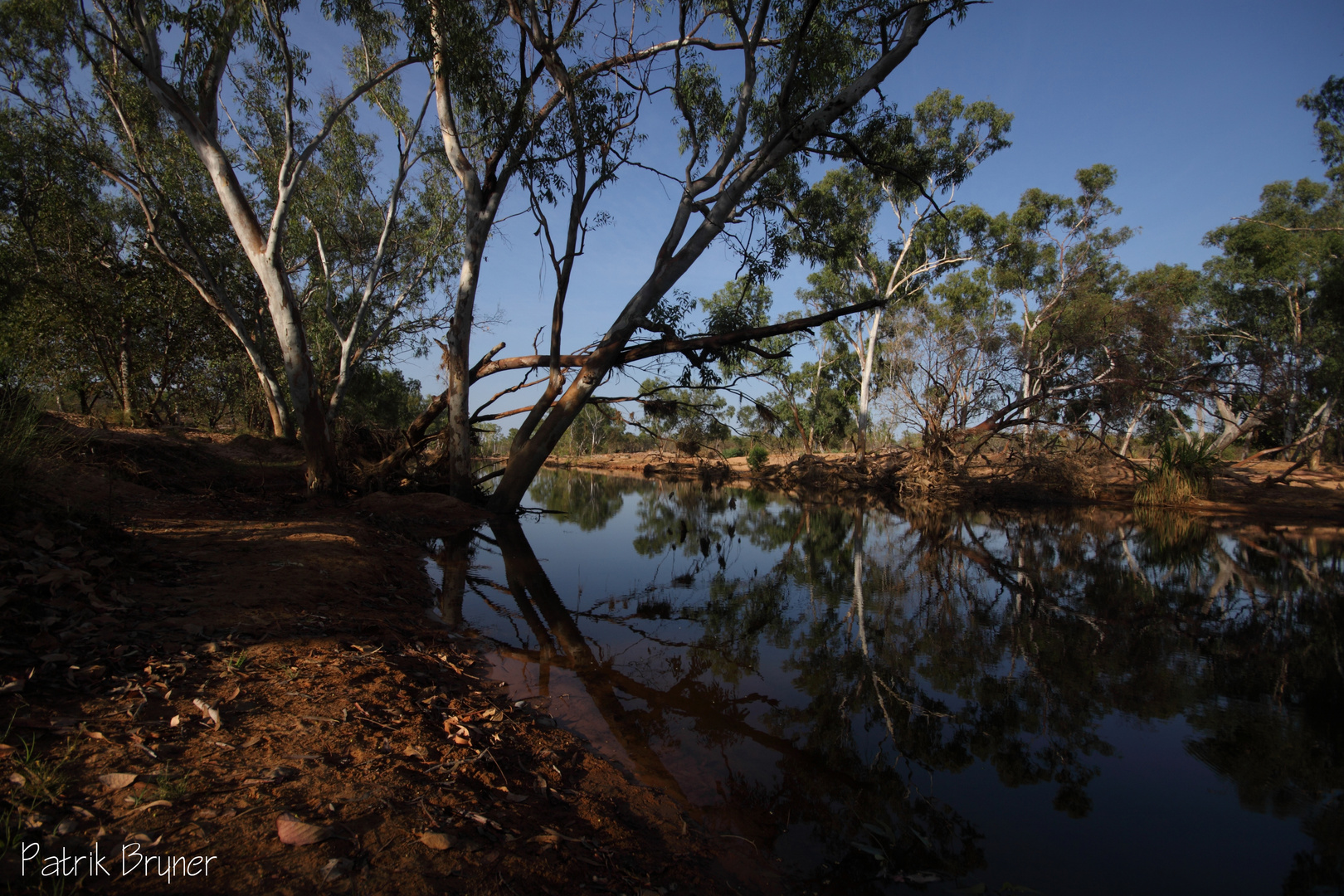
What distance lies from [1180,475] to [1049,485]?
9.46ft

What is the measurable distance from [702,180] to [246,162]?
12.8 m

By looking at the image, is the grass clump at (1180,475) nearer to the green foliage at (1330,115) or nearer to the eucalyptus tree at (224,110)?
the green foliage at (1330,115)

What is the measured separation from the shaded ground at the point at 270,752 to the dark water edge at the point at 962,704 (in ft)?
1.50

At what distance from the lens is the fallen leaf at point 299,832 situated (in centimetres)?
150

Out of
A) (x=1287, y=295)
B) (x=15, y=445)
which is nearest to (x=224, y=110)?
(x=15, y=445)

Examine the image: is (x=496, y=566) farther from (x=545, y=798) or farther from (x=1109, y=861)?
(x=1109, y=861)

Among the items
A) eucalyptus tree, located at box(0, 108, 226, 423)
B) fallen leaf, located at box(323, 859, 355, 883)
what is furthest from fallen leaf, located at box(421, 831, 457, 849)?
eucalyptus tree, located at box(0, 108, 226, 423)

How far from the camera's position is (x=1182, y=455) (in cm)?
1489

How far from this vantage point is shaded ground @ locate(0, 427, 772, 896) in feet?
4.70

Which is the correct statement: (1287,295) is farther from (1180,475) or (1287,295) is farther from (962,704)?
(962,704)

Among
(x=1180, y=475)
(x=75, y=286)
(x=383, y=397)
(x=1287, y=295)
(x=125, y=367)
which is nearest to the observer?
(x=75, y=286)

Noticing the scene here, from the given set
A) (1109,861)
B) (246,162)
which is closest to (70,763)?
(1109,861)

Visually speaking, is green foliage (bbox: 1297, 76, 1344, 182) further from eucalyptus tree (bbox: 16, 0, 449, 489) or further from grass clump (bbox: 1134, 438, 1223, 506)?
eucalyptus tree (bbox: 16, 0, 449, 489)

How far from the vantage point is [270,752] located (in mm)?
1926
